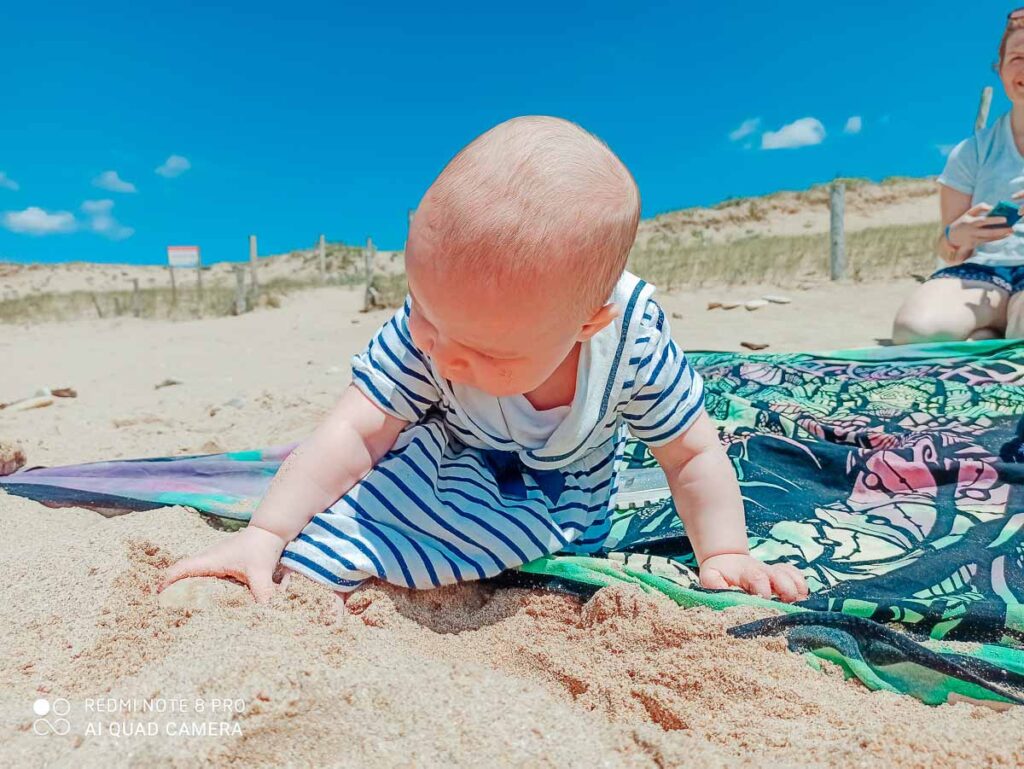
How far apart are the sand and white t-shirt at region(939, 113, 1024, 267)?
361cm

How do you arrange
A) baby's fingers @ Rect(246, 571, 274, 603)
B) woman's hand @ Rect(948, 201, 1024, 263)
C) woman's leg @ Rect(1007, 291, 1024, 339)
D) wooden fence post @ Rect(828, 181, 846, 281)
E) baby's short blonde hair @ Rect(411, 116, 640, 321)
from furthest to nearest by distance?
wooden fence post @ Rect(828, 181, 846, 281) → woman's hand @ Rect(948, 201, 1024, 263) → woman's leg @ Rect(1007, 291, 1024, 339) → baby's fingers @ Rect(246, 571, 274, 603) → baby's short blonde hair @ Rect(411, 116, 640, 321)

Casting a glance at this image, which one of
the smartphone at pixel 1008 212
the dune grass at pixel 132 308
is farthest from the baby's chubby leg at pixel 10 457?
the dune grass at pixel 132 308

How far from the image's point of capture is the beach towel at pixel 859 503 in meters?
1.28

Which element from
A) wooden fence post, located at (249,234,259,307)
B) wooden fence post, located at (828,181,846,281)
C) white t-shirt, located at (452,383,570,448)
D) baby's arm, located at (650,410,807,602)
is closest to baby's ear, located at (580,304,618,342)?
white t-shirt, located at (452,383,570,448)

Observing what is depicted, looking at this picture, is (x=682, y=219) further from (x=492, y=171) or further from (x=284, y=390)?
(x=492, y=171)

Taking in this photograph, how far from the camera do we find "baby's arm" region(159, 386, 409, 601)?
146cm

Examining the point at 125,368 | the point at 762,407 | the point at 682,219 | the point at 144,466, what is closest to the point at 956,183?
the point at 762,407

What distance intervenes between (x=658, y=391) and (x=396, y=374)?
0.59 m

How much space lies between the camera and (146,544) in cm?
160

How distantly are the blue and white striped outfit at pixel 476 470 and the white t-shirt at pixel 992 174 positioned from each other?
3153 millimetres

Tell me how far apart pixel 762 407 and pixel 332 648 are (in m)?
2.01

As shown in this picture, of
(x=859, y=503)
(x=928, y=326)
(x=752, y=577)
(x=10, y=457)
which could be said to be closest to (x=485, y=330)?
(x=752, y=577)

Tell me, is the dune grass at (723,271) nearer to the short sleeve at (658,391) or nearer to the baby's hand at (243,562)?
the short sleeve at (658,391)

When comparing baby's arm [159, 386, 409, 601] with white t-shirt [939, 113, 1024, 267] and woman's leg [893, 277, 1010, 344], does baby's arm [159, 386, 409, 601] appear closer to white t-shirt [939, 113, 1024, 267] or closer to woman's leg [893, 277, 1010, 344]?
woman's leg [893, 277, 1010, 344]
